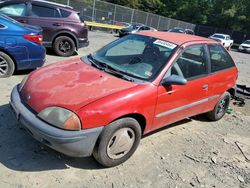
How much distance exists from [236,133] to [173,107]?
1.86m

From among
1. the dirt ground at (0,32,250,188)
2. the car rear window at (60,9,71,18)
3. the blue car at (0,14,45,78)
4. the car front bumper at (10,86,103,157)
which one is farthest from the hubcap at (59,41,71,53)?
the car front bumper at (10,86,103,157)

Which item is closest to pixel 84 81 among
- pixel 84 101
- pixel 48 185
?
pixel 84 101

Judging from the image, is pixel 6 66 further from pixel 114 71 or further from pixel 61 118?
pixel 61 118

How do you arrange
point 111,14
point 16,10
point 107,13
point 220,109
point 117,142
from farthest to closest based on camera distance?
point 111,14 → point 107,13 → point 16,10 → point 220,109 → point 117,142

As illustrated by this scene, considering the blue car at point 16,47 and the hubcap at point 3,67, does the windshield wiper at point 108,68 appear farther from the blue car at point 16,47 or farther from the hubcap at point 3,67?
the hubcap at point 3,67

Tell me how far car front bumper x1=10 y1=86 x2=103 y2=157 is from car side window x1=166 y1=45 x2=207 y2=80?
1.53 meters

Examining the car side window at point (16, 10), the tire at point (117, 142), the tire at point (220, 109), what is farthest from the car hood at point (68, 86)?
the car side window at point (16, 10)

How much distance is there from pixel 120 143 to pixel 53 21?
7429mm

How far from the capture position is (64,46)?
34.6 ft

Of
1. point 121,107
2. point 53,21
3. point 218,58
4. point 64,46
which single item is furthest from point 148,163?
point 53,21

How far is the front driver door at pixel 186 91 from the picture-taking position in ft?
14.3

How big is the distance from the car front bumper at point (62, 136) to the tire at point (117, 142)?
0.38 ft

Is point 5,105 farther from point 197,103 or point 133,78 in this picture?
point 197,103

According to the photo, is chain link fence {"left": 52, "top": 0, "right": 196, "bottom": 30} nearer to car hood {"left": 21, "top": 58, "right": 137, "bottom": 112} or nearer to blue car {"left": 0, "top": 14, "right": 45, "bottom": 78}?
blue car {"left": 0, "top": 14, "right": 45, "bottom": 78}
